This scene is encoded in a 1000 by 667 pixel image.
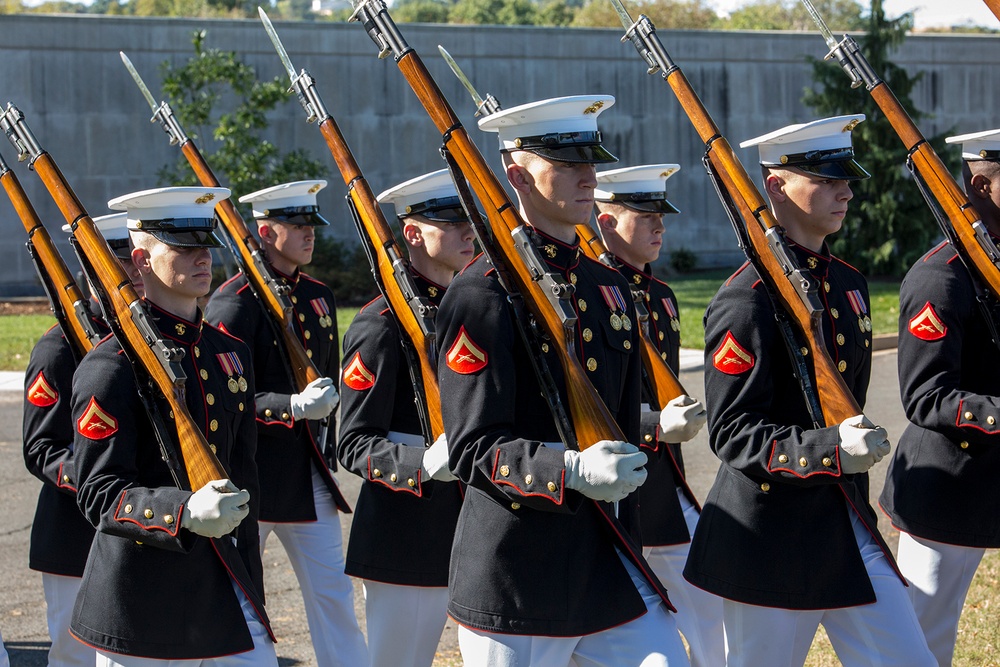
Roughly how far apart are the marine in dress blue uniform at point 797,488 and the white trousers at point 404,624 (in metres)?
1.14

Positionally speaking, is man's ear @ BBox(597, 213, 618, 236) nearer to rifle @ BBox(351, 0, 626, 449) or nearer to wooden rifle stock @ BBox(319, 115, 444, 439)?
Answer: wooden rifle stock @ BBox(319, 115, 444, 439)

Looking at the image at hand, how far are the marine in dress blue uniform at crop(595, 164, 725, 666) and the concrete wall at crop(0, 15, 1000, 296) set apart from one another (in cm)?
1612

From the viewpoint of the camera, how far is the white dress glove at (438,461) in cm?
436

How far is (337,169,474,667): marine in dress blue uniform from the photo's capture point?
16.0 ft

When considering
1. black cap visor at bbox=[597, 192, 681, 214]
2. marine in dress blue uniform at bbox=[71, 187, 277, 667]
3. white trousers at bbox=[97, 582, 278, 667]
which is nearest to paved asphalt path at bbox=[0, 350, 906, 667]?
marine in dress blue uniform at bbox=[71, 187, 277, 667]

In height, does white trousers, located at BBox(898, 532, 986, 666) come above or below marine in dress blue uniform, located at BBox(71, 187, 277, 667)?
below

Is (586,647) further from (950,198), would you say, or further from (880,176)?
(880,176)

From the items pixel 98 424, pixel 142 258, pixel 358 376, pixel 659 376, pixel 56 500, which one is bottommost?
pixel 56 500

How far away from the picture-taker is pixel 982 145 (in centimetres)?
486

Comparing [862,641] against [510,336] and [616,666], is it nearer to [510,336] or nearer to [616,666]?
[616,666]

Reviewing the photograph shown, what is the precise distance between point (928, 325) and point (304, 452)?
2768 mm

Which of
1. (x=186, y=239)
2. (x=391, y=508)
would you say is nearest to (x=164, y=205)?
(x=186, y=239)

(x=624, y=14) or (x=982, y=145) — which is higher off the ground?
(x=624, y=14)

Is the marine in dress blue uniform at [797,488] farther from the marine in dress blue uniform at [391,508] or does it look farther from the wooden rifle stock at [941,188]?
the marine in dress blue uniform at [391,508]
